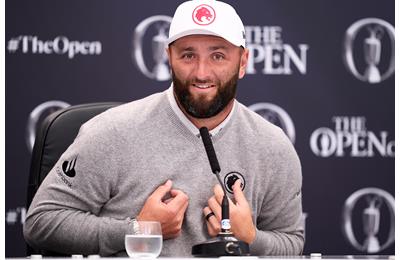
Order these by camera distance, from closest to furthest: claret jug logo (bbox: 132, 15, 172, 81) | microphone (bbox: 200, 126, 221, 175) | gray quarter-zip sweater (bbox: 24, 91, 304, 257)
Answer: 1. microphone (bbox: 200, 126, 221, 175)
2. gray quarter-zip sweater (bbox: 24, 91, 304, 257)
3. claret jug logo (bbox: 132, 15, 172, 81)

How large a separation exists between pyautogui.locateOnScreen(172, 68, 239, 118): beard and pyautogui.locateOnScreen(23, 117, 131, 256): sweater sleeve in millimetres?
240

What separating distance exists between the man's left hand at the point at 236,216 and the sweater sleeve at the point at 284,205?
209 mm

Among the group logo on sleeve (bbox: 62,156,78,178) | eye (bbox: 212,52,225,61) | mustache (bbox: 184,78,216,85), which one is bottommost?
logo on sleeve (bbox: 62,156,78,178)

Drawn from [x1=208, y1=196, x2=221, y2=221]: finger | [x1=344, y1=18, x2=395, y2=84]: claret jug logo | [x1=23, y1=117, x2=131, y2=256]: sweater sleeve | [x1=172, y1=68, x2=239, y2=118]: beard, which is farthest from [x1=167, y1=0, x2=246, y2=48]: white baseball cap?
[x1=344, y1=18, x2=395, y2=84]: claret jug logo

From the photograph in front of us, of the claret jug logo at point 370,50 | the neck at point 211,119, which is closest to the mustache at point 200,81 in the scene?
the neck at point 211,119

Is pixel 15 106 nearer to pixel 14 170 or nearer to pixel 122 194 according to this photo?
pixel 14 170

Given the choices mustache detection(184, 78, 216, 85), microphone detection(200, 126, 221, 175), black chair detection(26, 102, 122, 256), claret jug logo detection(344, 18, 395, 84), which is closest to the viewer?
microphone detection(200, 126, 221, 175)

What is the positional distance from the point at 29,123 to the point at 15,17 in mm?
463

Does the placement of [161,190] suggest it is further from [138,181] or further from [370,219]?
[370,219]

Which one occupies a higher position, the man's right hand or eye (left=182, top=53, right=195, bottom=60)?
eye (left=182, top=53, right=195, bottom=60)

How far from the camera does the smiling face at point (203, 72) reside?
297cm

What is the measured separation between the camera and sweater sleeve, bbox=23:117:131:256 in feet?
9.38

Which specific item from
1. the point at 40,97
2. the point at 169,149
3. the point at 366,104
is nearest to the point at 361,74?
the point at 366,104

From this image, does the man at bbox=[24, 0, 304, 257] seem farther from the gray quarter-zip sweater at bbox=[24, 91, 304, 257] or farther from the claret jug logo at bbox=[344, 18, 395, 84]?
the claret jug logo at bbox=[344, 18, 395, 84]
